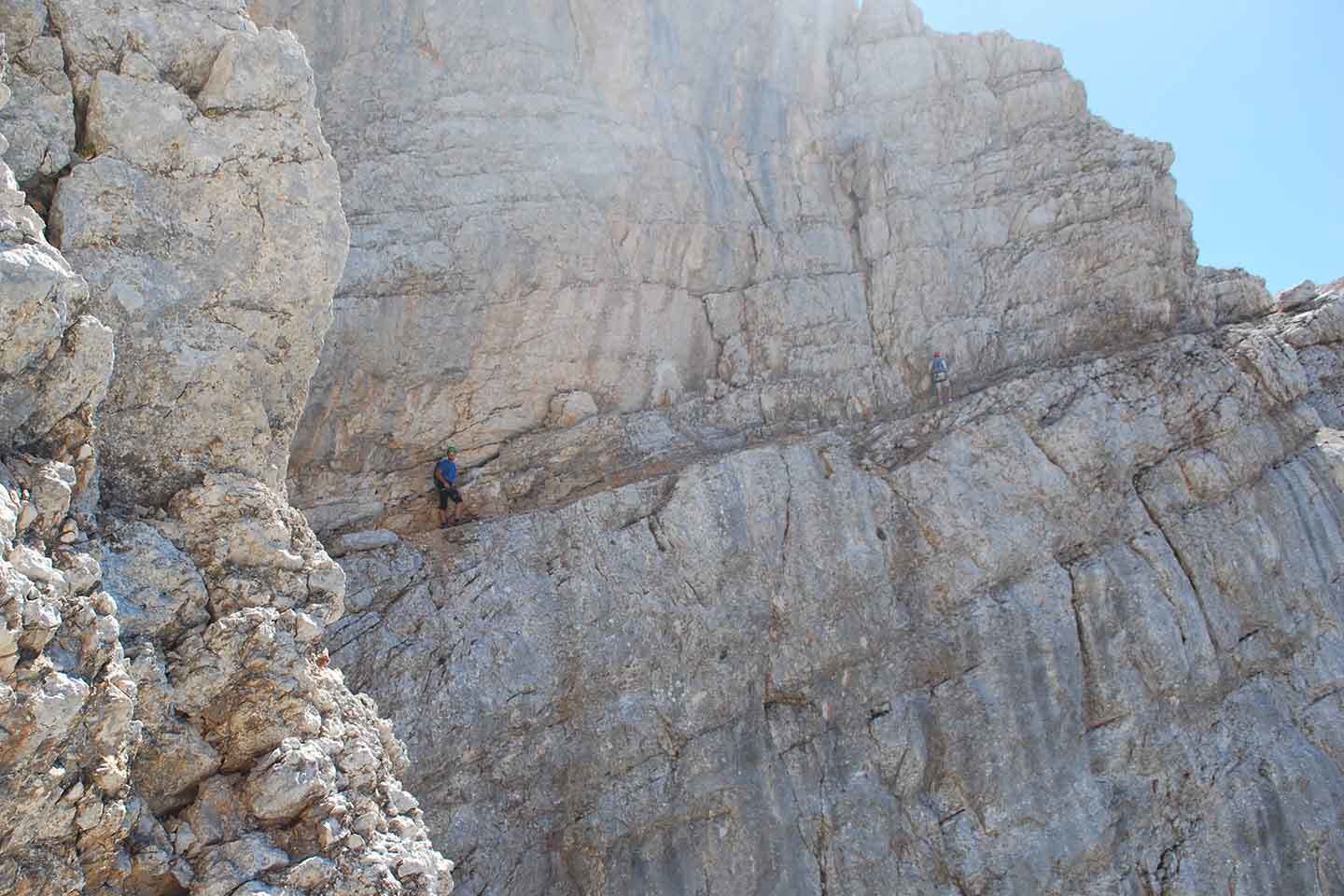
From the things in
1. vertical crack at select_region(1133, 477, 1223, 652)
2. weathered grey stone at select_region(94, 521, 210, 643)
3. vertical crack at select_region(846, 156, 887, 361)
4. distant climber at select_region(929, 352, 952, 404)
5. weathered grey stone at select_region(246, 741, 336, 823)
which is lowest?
weathered grey stone at select_region(246, 741, 336, 823)

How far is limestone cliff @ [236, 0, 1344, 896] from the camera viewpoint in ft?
59.9

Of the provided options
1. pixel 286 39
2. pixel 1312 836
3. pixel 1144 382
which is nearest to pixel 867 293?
pixel 1144 382

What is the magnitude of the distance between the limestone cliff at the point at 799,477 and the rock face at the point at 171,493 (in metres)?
7.15

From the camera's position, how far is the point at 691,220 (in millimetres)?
23688

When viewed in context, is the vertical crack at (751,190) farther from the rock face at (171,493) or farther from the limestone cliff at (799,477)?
the rock face at (171,493)

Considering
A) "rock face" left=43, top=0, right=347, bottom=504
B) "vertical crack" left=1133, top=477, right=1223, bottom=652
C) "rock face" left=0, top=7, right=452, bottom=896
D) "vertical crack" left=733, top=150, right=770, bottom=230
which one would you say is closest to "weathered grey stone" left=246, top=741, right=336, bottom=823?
"rock face" left=0, top=7, right=452, bottom=896

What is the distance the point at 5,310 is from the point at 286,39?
5.38 meters

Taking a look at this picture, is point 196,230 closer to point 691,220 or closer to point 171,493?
point 171,493

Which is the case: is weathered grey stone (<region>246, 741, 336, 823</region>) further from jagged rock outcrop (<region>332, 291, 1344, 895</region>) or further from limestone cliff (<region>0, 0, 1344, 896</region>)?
jagged rock outcrop (<region>332, 291, 1344, 895</region>)

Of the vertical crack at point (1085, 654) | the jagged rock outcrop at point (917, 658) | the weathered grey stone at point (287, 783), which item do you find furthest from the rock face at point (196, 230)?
the vertical crack at point (1085, 654)

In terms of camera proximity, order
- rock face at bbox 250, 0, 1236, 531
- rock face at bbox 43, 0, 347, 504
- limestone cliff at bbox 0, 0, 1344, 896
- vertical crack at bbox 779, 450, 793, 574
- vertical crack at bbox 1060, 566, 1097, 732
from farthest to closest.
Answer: rock face at bbox 250, 0, 1236, 531 → vertical crack at bbox 1060, 566, 1097, 732 → vertical crack at bbox 779, 450, 793, 574 → limestone cliff at bbox 0, 0, 1344, 896 → rock face at bbox 43, 0, 347, 504

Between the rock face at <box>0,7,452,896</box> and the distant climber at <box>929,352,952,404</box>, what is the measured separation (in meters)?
15.0

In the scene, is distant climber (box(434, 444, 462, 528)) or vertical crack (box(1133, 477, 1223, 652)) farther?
vertical crack (box(1133, 477, 1223, 652))

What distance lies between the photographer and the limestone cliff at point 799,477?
59.9 feet
